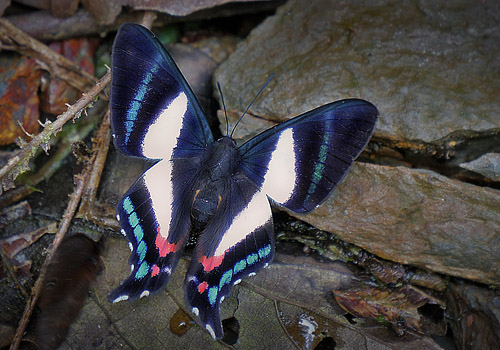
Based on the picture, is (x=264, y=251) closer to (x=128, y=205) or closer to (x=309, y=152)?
(x=309, y=152)

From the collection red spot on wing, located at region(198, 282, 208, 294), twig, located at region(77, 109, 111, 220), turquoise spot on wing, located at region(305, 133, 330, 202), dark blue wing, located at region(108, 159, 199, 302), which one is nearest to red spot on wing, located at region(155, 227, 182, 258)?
dark blue wing, located at region(108, 159, 199, 302)

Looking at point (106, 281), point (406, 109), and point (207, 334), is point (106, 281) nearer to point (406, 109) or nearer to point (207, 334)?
point (207, 334)

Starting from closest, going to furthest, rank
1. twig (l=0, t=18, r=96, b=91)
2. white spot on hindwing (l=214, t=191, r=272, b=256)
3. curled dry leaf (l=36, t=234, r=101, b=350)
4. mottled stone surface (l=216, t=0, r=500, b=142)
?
curled dry leaf (l=36, t=234, r=101, b=350)
white spot on hindwing (l=214, t=191, r=272, b=256)
mottled stone surface (l=216, t=0, r=500, b=142)
twig (l=0, t=18, r=96, b=91)

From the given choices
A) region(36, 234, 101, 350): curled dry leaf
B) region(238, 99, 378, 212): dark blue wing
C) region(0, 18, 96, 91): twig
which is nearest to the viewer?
region(238, 99, 378, 212): dark blue wing

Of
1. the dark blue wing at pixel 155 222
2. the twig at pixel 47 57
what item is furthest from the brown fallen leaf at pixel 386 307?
the twig at pixel 47 57

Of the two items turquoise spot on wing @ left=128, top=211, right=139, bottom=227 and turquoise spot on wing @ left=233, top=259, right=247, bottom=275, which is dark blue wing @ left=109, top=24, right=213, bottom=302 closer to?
turquoise spot on wing @ left=128, top=211, right=139, bottom=227

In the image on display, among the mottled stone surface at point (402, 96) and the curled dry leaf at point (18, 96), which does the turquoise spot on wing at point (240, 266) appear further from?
the curled dry leaf at point (18, 96)

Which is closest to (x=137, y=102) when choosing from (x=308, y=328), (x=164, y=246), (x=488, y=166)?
(x=164, y=246)
